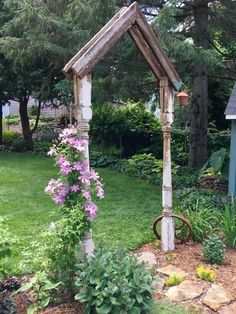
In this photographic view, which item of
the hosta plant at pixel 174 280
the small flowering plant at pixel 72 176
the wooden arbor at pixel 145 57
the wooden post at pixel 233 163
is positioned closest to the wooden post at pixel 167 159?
the wooden arbor at pixel 145 57

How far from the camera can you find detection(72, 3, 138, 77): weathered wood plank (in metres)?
3.81

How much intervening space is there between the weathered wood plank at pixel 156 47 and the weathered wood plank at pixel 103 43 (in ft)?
0.40

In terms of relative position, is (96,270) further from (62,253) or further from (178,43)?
(178,43)

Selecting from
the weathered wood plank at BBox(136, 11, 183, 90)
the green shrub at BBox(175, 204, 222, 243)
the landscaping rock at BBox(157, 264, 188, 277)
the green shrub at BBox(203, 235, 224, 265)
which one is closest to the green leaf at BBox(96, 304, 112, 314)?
the landscaping rock at BBox(157, 264, 188, 277)

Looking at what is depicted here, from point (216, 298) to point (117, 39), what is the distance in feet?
8.44

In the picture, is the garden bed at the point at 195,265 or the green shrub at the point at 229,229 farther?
the green shrub at the point at 229,229

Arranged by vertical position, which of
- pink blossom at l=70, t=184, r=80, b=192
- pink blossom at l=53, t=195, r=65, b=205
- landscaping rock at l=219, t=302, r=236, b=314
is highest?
pink blossom at l=70, t=184, r=80, b=192

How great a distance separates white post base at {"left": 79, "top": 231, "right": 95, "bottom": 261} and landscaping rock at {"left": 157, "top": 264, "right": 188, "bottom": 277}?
83 centimetres

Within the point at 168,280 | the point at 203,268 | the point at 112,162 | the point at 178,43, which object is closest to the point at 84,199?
the point at 168,280

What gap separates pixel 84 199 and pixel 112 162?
785 cm

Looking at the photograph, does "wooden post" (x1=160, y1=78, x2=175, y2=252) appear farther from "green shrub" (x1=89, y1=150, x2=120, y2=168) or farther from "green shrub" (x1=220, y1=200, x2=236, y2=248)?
"green shrub" (x1=89, y1=150, x2=120, y2=168)

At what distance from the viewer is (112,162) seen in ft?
37.3

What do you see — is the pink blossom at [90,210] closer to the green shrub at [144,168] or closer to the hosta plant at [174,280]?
the hosta plant at [174,280]

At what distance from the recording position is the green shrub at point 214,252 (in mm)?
4340
